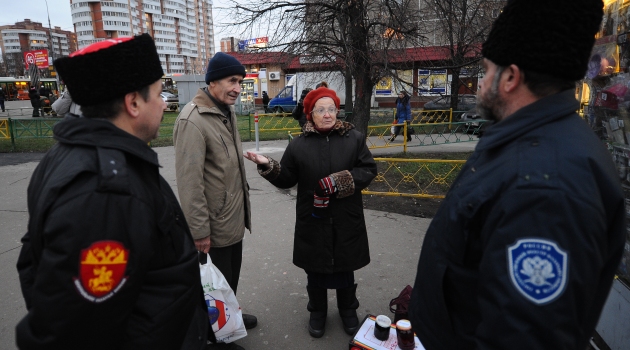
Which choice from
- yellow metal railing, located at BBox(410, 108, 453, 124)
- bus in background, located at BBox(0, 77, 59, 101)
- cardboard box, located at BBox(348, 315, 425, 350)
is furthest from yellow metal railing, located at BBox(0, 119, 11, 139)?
bus in background, located at BBox(0, 77, 59, 101)

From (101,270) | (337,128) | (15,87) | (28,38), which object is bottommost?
(101,270)

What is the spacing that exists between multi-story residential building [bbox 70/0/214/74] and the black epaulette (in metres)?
77.1

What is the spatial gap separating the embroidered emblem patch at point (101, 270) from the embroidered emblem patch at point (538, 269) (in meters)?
1.18

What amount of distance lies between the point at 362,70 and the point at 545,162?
6.78 metres

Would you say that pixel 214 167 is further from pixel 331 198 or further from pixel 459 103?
pixel 459 103

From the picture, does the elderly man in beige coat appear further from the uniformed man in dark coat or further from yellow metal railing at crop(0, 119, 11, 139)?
yellow metal railing at crop(0, 119, 11, 139)

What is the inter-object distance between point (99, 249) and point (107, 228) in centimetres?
7

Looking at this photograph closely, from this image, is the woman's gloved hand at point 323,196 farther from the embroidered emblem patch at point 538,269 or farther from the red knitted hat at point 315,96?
the embroidered emblem patch at point 538,269

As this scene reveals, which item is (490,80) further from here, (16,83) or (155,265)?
(16,83)

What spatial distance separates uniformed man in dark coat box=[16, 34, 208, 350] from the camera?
46.2 inches

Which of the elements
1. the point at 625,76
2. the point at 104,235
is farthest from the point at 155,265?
the point at 625,76

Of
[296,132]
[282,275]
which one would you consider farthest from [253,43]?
[282,275]

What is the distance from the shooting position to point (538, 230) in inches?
42.1

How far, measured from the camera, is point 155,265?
141 centimetres
